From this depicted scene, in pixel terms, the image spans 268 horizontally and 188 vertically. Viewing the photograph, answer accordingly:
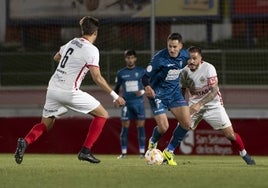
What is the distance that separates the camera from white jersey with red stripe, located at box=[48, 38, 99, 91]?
11555 mm

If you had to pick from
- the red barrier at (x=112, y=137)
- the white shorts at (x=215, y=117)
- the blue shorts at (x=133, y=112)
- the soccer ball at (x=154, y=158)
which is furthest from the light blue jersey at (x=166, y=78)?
the red barrier at (x=112, y=137)

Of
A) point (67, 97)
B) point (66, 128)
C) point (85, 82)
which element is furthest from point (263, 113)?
point (67, 97)

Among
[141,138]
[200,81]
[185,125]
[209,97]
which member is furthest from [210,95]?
[141,138]

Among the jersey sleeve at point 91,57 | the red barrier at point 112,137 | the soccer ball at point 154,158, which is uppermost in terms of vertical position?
the jersey sleeve at point 91,57

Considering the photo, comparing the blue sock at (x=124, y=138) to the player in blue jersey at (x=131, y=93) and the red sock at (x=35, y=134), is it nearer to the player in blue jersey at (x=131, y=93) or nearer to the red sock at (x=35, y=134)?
the player in blue jersey at (x=131, y=93)

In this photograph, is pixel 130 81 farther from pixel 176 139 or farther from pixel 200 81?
pixel 176 139

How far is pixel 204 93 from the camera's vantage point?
1347 centimetres

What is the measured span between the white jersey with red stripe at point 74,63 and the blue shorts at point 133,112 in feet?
22.5

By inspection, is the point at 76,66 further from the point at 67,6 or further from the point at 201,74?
the point at 67,6

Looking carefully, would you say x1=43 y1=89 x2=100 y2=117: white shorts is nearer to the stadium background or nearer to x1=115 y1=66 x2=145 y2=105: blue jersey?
x1=115 y1=66 x2=145 y2=105: blue jersey

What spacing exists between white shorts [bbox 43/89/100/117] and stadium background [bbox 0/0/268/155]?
10.6 m

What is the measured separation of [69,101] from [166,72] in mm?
2289

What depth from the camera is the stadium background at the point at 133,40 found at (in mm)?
23812

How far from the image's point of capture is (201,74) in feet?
43.8
